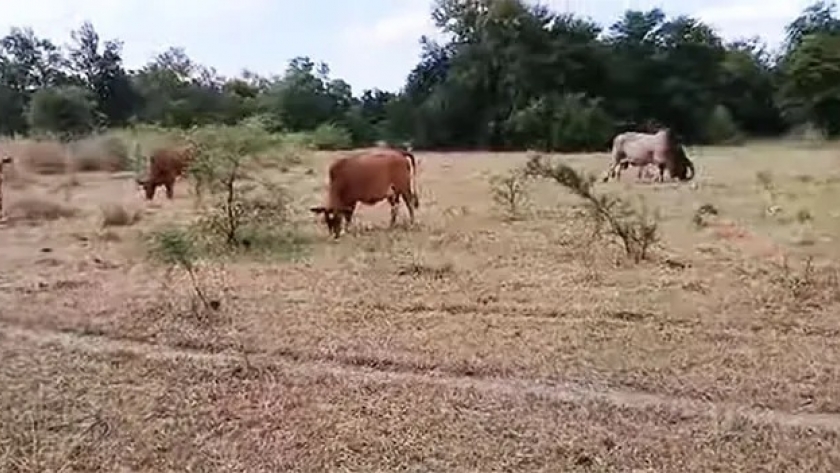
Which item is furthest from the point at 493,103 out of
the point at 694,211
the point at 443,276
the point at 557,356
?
the point at 557,356

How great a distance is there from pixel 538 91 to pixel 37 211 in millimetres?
25134

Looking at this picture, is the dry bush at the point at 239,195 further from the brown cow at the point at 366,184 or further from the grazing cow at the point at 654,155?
the grazing cow at the point at 654,155

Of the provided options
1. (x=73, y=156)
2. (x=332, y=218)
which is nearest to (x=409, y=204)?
(x=332, y=218)

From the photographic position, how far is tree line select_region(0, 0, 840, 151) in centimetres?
3716

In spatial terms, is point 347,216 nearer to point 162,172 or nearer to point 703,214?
point 703,214

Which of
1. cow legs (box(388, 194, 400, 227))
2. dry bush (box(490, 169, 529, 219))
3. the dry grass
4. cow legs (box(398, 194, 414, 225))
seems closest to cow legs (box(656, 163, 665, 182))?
dry bush (box(490, 169, 529, 219))

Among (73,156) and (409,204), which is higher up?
(409,204)

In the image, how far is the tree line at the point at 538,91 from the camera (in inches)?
1463

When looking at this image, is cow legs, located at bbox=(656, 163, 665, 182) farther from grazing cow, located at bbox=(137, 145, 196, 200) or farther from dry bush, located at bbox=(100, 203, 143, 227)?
dry bush, located at bbox=(100, 203, 143, 227)

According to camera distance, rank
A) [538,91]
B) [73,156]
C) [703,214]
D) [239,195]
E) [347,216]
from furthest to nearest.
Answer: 1. [538,91]
2. [73,156]
3. [703,214]
4. [347,216]
5. [239,195]

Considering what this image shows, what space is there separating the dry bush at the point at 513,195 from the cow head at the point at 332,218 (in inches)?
96.5

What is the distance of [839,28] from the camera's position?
4097cm

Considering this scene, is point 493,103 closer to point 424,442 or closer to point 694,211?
point 694,211

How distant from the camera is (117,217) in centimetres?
1444
